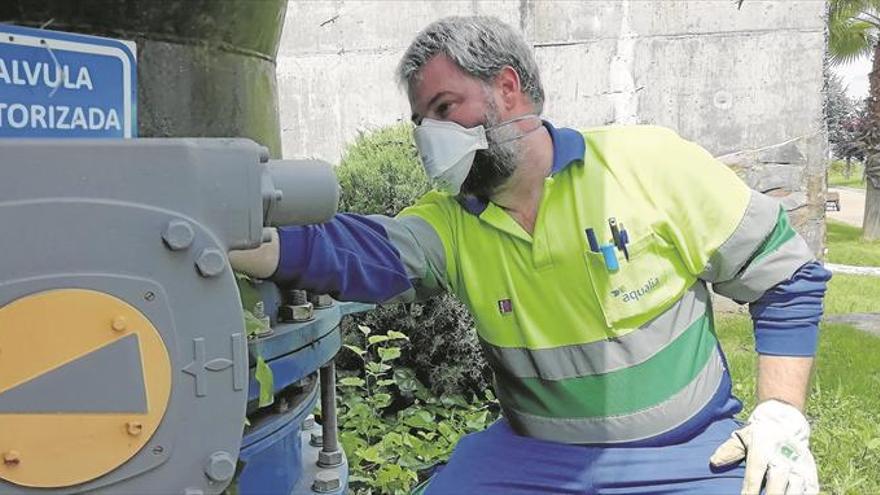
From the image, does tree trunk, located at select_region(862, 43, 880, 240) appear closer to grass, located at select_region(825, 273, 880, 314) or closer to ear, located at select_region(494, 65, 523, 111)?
grass, located at select_region(825, 273, 880, 314)

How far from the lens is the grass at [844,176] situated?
3741cm

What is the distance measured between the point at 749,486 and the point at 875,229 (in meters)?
15.0

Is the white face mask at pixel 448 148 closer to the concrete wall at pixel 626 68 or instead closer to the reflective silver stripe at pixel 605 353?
the reflective silver stripe at pixel 605 353

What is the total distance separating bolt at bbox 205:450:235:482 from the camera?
1.07 m

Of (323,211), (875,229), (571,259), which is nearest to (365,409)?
(571,259)

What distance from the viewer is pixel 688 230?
2146 millimetres

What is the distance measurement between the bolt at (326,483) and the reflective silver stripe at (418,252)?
1.65 ft

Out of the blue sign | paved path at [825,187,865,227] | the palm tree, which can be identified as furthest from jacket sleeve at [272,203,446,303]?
paved path at [825,187,865,227]

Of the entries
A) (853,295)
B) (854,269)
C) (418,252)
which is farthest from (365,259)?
(854,269)

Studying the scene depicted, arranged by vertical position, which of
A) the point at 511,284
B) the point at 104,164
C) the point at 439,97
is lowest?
the point at 511,284

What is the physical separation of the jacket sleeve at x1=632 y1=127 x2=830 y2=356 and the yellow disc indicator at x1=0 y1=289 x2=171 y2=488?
1.45 metres

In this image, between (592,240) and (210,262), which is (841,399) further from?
(210,262)

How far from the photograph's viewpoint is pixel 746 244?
211 cm

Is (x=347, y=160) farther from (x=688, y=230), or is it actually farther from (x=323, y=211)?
(x=323, y=211)
